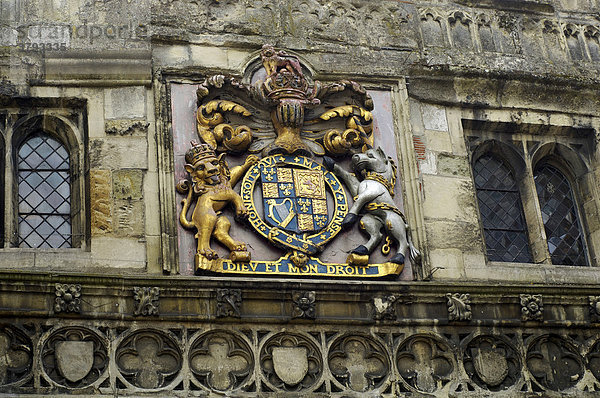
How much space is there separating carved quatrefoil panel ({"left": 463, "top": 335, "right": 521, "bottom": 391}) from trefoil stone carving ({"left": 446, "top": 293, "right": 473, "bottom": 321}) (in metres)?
0.23

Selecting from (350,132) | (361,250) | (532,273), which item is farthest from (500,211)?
(361,250)

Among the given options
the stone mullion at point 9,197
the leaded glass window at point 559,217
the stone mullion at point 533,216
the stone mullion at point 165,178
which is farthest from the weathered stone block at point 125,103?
the leaded glass window at point 559,217

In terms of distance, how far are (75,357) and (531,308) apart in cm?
396

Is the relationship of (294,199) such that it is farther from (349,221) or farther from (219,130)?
(219,130)

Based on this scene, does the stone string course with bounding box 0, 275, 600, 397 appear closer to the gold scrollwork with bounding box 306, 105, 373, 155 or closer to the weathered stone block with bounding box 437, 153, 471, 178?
the weathered stone block with bounding box 437, 153, 471, 178

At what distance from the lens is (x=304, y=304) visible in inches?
460

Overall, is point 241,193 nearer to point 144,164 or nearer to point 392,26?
point 144,164

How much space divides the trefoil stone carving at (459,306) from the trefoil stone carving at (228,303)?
1.84m

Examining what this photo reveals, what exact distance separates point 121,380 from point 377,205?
286 centimetres

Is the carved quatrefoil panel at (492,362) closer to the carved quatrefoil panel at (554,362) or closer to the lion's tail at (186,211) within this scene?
the carved quatrefoil panel at (554,362)

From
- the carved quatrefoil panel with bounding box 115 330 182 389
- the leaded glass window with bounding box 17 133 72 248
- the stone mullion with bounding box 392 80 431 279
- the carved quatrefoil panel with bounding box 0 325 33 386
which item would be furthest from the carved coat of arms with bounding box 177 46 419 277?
the carved quatrefoil panel with bounding box 0 325 33 386

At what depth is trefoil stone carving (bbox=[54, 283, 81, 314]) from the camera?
440 inches

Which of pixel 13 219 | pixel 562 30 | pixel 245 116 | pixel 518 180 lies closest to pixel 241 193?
pixel 245 116

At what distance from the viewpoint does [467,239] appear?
12.7 m
